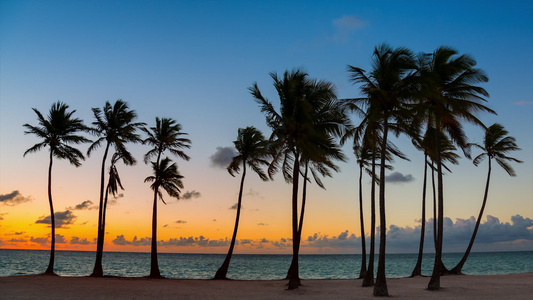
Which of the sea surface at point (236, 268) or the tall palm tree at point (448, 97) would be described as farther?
the sea surface at point (236, 268)

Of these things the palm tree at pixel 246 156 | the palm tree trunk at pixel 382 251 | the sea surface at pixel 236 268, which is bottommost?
the sea surface at pixel 236 268

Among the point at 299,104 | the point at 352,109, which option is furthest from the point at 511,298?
the point at 299,104

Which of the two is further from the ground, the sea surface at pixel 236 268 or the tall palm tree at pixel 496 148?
the tall palm tree at pixel 496 148

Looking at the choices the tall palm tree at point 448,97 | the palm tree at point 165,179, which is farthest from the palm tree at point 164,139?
the tall palm tree at point 448,97

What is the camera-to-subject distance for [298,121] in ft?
71.4

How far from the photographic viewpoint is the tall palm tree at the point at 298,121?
21484 mm

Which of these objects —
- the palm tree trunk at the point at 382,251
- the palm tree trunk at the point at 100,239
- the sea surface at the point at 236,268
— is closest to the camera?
the palm tree trunk at the point at 382,251

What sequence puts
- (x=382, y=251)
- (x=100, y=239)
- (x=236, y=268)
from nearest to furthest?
(x=382, y=251), (x=100, y=239), (x=236, y=268)

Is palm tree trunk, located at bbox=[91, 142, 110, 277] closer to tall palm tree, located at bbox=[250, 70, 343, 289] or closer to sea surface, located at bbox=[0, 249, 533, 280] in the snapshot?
tall palm tree, located at bbox=[250, 70, 343, 289]

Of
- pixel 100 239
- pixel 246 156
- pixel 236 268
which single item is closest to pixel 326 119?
pixel 246 156

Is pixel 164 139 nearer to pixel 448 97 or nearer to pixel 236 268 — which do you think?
pixel 448 97

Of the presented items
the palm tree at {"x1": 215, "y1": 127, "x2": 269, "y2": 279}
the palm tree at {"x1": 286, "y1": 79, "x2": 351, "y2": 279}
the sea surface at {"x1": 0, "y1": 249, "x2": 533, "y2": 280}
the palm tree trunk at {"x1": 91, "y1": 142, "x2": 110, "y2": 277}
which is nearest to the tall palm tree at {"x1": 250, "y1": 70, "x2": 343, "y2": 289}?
the palm tree at {"x1": 286, "y1": 79, "x2": 351, "y2": 279}

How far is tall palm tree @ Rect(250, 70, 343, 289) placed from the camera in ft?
70.5

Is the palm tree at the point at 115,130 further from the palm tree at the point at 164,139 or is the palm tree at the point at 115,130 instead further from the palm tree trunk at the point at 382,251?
the palm tree trunk at the point at 382,251
